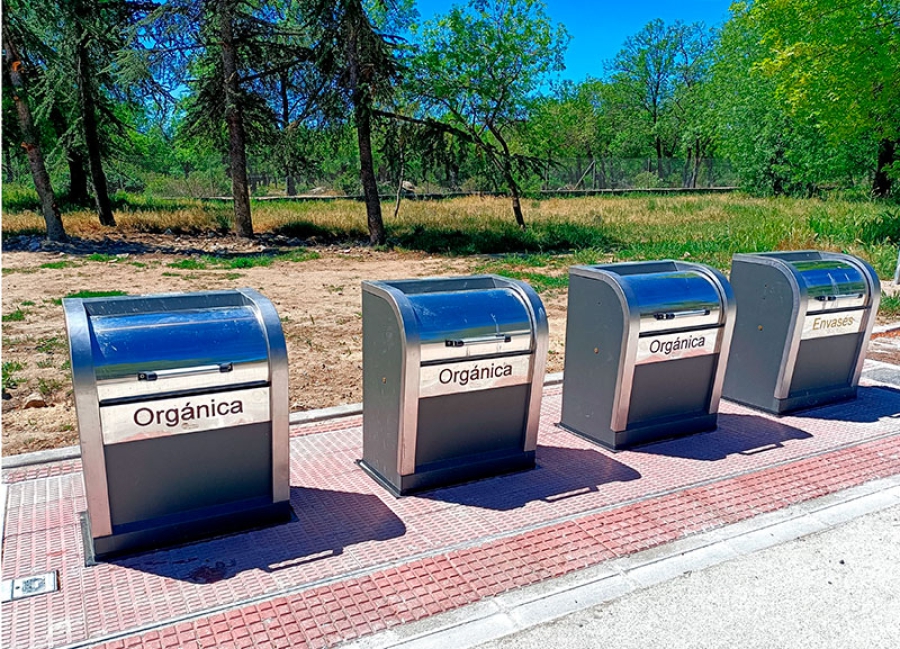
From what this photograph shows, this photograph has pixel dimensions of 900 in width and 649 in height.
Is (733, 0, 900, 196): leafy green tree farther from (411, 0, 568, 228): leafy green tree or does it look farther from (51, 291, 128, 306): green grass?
(51, 291, 128, 306): green grass

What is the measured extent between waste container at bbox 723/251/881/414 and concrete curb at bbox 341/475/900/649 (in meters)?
1.30

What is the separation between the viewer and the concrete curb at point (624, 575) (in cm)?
282

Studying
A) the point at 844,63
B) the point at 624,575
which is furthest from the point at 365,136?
the point at 624,575

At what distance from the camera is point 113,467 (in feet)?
10.5

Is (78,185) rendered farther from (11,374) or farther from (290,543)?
(290,543)

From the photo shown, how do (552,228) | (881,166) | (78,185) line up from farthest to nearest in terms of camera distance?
(881,166)
(78,185)
(552,228)

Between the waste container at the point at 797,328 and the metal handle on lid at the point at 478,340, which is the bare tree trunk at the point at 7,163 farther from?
the waste container at the point at 797,328

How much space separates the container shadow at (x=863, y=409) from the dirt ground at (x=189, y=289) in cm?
145

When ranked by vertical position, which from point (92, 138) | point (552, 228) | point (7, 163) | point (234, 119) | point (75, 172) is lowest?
point (552, 228)

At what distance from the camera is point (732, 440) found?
4.92 m

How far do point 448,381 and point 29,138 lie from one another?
15.5 m

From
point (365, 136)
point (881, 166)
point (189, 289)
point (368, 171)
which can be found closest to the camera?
point (189, 289)

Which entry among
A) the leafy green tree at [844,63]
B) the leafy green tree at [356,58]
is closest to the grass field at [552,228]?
the leafy green tree at [844,63]

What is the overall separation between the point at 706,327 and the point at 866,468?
4.42 ft
